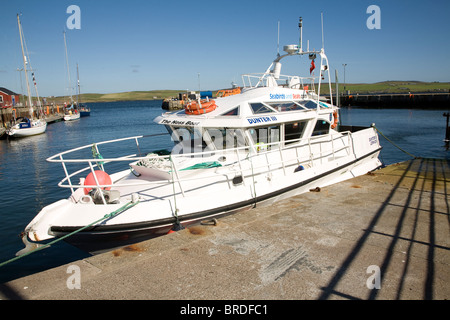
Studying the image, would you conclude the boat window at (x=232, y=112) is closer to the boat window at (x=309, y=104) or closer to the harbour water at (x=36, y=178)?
the boat window at (x=309, y=104)

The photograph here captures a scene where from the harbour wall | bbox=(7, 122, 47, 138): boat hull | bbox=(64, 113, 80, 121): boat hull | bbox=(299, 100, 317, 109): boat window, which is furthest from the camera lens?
bbox=(64, 113, 80, 121): boat hull

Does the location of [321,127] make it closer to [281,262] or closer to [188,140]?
[188,140]

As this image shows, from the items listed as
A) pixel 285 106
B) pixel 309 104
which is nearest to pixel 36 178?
pixel 285 106

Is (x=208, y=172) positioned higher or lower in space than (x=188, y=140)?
lower

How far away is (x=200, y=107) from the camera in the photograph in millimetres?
7820

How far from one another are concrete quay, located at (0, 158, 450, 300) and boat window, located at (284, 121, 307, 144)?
2.48m

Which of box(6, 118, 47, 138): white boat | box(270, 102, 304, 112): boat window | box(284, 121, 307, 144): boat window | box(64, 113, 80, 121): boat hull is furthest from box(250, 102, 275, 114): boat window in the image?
box(64, 113, 80, 121): boat hull

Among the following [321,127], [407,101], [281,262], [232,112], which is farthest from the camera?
[407,101]

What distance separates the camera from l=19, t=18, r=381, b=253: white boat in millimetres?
5621

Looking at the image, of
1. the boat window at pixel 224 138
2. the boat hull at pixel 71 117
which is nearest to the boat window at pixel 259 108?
the boat window at pixel 224 138

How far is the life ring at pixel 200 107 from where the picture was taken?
7.81m

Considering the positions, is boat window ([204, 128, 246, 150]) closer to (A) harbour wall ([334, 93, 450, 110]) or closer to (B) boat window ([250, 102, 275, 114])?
(B) boat window ([250, 102, 275, 114])

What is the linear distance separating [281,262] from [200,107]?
470 centimetres
